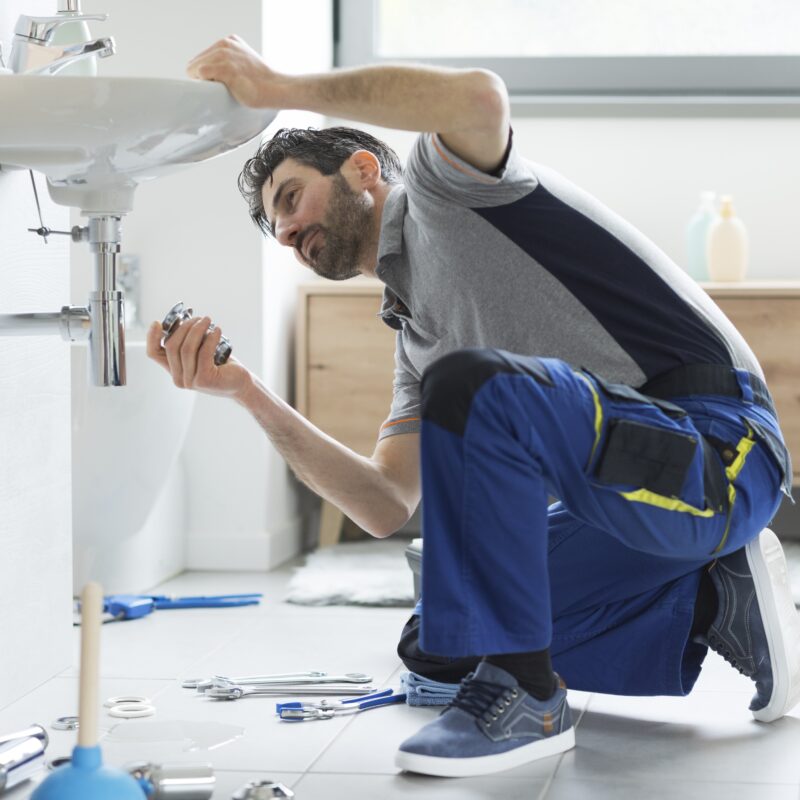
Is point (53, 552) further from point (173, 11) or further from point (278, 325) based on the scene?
point (173, 11)

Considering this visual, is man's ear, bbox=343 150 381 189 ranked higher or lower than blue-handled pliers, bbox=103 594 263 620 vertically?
higher

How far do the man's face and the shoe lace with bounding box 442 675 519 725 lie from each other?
67cm

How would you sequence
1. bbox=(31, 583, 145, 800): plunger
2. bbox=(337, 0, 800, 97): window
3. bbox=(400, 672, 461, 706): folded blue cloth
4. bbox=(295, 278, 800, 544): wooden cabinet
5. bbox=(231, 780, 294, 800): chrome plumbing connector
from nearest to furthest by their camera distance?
1. bbox=(31, 583, 145, 800): plunger
2. bbox=(231, 780, 294, 800): chrome plumbing connector
3. bbox=(400, 672, 461, 706): folded blue cloth
4. bbox=(295, 278, 800, 544): wooden cabinet
5. bbox=(337, 0, 800, 97): window

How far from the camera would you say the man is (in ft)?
5.01

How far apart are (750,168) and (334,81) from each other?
88.1 inches

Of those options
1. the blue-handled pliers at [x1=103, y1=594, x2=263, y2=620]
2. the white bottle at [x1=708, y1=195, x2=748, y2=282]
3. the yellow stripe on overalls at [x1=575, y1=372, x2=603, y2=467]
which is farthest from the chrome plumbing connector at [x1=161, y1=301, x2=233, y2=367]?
the white bottle at [x1=708, y1=195, x2=748, y2=282]

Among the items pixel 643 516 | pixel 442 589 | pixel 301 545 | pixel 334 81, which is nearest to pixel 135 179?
pixel 334 81

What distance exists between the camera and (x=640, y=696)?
193cm

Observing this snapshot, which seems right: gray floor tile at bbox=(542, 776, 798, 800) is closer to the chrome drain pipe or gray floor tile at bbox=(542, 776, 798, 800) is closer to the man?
the man

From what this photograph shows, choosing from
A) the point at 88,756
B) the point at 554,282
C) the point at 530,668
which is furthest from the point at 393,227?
the point at 88,756

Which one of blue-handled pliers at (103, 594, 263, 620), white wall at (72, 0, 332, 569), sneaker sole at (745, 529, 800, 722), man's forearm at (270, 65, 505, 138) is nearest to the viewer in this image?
man's forearm at (270, 65, 505, 138)

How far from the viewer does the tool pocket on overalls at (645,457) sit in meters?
1.57

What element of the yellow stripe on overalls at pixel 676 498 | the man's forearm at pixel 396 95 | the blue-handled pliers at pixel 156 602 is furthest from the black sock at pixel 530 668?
the blue-handled pliers at pixel 156 602

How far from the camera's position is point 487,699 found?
1595 mm
